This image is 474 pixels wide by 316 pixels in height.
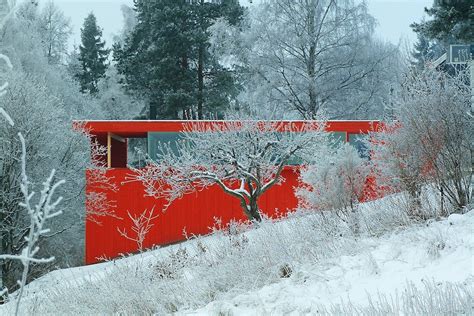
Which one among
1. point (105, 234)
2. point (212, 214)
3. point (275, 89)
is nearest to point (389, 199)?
point (212, 214)

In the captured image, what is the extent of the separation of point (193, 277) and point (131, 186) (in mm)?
9673

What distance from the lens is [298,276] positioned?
5.73 m

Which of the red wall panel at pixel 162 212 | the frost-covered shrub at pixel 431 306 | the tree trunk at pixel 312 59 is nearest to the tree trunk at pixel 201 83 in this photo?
the tree trunk at pixel 312 59

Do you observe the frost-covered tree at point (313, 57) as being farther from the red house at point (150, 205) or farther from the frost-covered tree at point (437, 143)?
the frost-covered tree at point (437, 143)

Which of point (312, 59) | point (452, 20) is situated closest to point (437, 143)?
point (452, 20)

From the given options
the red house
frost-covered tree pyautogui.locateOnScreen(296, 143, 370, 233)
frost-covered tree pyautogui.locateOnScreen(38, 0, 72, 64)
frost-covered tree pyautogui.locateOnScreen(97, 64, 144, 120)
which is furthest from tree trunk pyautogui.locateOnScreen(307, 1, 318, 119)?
frost-covered tree pyautogui.locateOnScreen(38, 0, 72, 64)

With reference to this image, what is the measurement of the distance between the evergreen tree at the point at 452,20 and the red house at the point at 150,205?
3.09 meters

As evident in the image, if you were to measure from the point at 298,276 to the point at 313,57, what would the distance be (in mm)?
17072

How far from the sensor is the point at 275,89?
73.3ft

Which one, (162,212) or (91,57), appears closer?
(162,212)

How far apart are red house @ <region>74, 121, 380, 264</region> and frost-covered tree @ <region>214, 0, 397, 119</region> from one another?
6031 mm

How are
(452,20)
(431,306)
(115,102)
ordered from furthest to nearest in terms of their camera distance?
(115,102)
(452,20)
(431,306)

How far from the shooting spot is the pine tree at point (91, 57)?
31.8m

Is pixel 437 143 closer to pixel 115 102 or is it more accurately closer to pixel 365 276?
pixel 365 276
